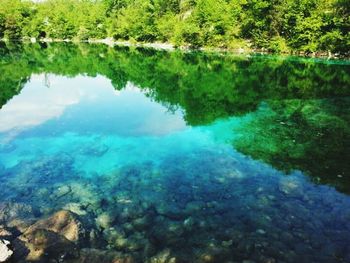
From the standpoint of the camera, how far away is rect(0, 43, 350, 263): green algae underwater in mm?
8930

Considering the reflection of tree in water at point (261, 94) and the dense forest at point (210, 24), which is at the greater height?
the dense forest at point (210, 24)

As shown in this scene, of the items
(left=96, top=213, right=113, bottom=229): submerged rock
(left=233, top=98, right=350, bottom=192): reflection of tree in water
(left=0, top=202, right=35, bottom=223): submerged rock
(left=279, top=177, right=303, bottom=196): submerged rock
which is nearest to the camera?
(left=96, top=213, right=113, bottom=229): submerged rock

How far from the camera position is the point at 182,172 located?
537 inches

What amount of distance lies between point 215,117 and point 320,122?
19.6 feet

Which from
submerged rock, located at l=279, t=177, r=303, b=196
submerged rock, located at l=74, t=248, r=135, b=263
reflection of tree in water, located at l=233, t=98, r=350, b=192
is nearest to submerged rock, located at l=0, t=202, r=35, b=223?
submerged rock, located at l=74, t=248, r=135, b=263

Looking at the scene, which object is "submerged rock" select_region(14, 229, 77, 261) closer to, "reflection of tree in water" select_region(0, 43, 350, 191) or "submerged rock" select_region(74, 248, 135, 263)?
"submerged rock" select_region(74, 248, 135, 263)

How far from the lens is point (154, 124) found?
20562 millimetres

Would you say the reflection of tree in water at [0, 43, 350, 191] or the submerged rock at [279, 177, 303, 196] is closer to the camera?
the submerged rock at [279, 177, 303, 196]

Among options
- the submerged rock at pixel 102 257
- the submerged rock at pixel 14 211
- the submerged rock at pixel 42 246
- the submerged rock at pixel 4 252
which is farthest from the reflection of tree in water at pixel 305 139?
the submerged rock at pixel 4 252

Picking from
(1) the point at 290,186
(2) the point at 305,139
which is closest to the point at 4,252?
(1) the point at 290,186

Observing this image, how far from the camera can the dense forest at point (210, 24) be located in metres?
53.7

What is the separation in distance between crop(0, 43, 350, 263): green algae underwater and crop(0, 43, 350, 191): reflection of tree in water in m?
0.12

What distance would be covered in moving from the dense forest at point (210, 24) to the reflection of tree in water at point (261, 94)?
32.0ft

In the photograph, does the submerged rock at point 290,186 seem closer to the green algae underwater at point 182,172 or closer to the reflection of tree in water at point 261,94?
the green algae underwater at point 182,172
